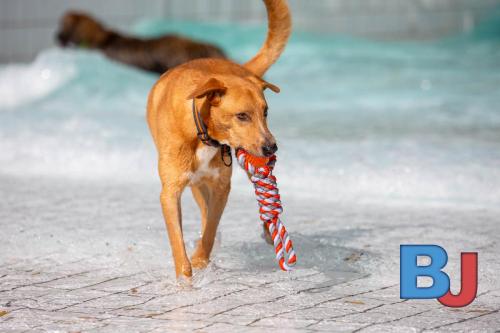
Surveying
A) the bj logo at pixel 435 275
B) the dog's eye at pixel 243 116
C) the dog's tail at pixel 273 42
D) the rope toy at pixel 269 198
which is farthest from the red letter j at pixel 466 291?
the dog's tail at pixel 273 42

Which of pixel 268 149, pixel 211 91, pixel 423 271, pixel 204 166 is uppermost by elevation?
pixel 211 91

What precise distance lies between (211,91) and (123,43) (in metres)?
12.0

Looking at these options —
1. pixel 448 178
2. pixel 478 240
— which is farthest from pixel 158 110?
pixel 448 178

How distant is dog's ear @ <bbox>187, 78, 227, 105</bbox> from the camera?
4.44m

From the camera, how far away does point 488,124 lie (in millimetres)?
11562

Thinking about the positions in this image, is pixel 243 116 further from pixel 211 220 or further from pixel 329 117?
pixel 329 117

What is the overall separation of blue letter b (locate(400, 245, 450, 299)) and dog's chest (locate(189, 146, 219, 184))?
1134mm

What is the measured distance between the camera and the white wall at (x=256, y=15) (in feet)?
56.9

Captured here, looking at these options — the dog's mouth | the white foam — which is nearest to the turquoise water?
the white foam

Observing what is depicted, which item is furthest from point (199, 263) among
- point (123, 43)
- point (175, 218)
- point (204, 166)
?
point (123, 43)

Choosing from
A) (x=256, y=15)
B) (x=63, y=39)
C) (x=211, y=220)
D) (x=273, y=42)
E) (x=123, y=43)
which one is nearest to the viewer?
(x=211, y=220)

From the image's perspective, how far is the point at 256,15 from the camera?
17.7 m

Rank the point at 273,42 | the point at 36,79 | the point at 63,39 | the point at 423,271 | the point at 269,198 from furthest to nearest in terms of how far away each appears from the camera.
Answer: the point at 63,39
the point at 36,79
the point at 273,42
the point at 269,198
the point at 423,271

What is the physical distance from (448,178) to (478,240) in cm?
198
